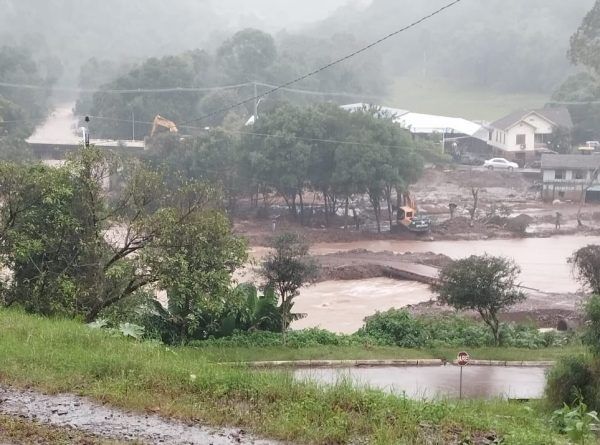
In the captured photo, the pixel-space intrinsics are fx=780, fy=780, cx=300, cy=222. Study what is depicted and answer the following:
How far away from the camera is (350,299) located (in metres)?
30.2

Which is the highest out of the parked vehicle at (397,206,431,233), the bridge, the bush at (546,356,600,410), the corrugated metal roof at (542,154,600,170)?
the corrugated metal roof at (542,154,600,170)

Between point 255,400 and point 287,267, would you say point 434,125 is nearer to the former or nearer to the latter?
point 287,267

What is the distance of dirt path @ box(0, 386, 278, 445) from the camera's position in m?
6.25

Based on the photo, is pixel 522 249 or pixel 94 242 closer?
pixel 94 242

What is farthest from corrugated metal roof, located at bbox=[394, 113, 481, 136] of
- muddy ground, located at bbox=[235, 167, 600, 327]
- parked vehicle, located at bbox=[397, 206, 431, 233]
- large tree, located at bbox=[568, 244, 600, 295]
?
large tree, located at bbox=[568, 244, 600, 295]

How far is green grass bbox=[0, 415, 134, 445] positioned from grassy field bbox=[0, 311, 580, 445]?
802 mm

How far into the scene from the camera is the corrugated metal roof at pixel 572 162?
5091 cm

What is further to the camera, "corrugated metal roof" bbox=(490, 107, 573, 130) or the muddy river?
"corrugated metal roof" bbox=(490, 107, 573, 130)

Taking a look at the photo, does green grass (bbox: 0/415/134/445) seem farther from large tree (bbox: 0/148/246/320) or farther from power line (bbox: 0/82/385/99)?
power line (bbox: 0/82/385/99)

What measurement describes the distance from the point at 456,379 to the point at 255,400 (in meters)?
8.83

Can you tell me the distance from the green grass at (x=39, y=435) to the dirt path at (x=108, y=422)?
143 millimetres

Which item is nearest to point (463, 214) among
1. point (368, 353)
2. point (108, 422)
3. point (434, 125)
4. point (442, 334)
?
point (434, 125)

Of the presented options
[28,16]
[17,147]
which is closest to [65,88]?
[28,16]

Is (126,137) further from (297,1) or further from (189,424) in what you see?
Result: (297,1)
